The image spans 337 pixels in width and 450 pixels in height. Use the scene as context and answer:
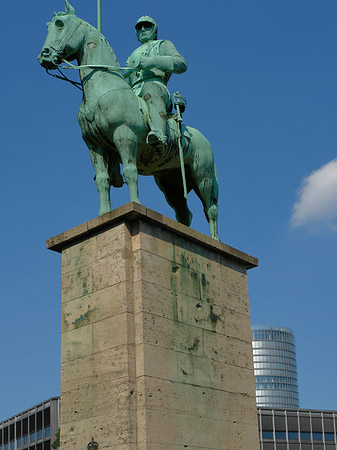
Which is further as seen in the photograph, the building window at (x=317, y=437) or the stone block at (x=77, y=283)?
the building window at (x=317, y=437)

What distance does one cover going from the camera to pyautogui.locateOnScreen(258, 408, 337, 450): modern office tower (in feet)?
254

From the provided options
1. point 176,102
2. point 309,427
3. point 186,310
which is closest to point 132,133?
point 176,102

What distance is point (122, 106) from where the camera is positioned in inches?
587

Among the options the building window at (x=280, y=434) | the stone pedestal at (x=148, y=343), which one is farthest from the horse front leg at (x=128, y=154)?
the building window at (x=280, y=434)

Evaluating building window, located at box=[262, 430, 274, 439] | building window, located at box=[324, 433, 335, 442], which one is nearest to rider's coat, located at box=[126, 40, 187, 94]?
building window, located at box=[262, 430, 274, 439]

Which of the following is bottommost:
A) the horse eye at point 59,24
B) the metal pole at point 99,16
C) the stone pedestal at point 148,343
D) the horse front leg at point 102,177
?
the stone pedestal at point 148,343

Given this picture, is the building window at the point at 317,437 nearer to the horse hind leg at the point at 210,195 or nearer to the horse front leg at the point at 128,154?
the horse hind leg at the point at 210,195

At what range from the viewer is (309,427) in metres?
79.4

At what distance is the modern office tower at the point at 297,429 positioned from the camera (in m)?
77.4

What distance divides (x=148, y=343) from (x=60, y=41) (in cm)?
643

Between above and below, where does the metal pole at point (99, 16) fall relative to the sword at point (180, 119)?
above

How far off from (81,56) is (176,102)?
2302 millimetres

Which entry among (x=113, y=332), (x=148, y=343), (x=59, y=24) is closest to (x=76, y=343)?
(x=113, y=332)

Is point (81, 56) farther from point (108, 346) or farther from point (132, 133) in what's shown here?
point (108, 346)
